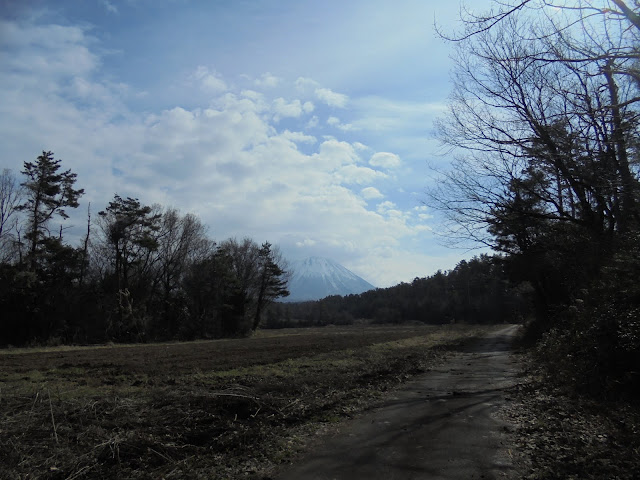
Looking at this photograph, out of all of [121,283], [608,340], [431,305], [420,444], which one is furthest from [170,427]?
[431,305]

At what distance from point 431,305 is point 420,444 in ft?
334

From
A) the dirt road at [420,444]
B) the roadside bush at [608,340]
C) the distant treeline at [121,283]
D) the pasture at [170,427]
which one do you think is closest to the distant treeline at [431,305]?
the distant treeline at [121,283]

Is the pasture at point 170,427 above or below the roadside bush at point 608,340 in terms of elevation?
below

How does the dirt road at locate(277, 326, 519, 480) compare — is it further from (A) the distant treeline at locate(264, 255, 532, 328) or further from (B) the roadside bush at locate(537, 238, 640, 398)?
(A) the distant treeline at locate(264, 255, 532, 328)

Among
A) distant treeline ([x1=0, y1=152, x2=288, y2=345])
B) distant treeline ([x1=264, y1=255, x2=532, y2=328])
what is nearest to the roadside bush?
distant treeline ([x1=0, y1=152, x2=288, y2=345])

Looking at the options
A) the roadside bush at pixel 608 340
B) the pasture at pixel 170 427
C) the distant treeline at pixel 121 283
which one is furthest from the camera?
the distant treeline at pixel 121 283

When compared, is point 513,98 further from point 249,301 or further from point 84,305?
point 249,301

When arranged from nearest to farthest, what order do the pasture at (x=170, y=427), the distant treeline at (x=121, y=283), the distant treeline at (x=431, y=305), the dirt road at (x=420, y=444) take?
1. the dirt road at (x=420, y=444)
2. the pasture at (x=170, y=427)
3. the distant treeline at (x=121, y=283)
4. the distant treeline at (x=431, y=305)

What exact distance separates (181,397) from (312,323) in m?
94.6

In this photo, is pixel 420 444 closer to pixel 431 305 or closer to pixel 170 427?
Answer: pixel 170 427

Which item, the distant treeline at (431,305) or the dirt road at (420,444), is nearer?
the dirt road at (420,444)

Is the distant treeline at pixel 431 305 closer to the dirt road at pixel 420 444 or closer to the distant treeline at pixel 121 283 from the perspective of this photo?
the distant treeline at pixel 121 283

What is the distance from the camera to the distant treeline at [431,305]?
288 ft

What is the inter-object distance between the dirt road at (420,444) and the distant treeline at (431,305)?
239 feet
